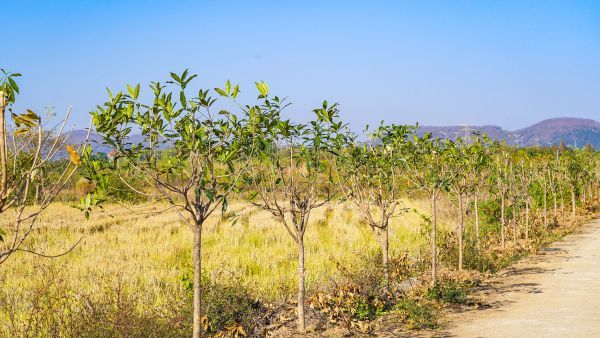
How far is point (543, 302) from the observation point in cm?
1114

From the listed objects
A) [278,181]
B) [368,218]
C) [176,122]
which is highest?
[176,122]

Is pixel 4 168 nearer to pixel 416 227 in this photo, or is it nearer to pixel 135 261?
pixel 135 261

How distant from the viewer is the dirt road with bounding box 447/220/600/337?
9.13 metres

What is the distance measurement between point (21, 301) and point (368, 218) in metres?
6.78

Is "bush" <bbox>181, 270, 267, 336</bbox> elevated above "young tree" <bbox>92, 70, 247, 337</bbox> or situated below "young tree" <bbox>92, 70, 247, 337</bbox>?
below

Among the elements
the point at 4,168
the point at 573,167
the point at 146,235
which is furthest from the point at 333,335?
the point at 573,167

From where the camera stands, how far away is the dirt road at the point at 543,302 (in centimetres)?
913

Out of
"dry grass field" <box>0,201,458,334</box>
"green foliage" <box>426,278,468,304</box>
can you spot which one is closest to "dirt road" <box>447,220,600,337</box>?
"green foliage" <box>426,278,468,304</box>

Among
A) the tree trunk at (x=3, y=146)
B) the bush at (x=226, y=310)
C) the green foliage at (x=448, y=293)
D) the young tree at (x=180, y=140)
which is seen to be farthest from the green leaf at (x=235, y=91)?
the green foliage at (x=448, y=293)

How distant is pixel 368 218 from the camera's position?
11227 millimetres

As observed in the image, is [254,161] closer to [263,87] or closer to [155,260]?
[263,87]

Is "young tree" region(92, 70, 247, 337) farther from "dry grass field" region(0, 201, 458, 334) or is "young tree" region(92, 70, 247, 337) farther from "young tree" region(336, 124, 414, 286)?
"young tree" region(336, 124, 414, 286)

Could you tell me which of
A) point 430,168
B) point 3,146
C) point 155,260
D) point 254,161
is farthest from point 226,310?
point 155,260

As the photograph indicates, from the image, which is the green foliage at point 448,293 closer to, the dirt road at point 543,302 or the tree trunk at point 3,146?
the dirt road at point 543,302
